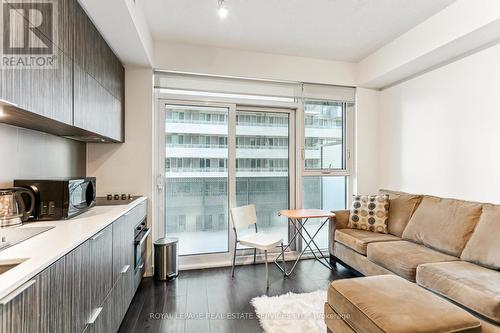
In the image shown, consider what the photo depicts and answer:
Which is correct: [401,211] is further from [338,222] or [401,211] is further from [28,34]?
[28,34]

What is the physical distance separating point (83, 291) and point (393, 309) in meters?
1.73

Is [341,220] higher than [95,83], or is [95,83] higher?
[95,83]

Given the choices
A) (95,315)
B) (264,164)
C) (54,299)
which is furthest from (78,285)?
(264,164)

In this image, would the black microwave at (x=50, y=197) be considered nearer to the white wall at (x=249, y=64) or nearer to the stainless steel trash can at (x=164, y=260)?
the stainless steel trash can at (x=164, y=260)

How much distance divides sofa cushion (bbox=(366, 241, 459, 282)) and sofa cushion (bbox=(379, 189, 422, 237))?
0.96 ft

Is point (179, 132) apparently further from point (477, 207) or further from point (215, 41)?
point (477, 207)

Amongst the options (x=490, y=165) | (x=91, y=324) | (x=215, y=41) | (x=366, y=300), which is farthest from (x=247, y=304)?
(x=215, y=41)

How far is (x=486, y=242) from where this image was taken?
7.11 ft

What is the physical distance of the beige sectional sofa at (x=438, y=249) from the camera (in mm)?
1812

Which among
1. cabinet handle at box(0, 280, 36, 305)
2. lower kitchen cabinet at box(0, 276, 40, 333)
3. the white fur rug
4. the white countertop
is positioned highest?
the white countertop

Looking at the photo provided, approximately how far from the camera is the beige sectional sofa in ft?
5.94

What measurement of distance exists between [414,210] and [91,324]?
3227 millimetres

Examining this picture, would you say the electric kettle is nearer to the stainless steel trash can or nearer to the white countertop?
the white countertop

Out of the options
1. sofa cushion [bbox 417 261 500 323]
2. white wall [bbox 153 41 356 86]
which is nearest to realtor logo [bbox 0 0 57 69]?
white wall [bbox 153 41 356 86]
